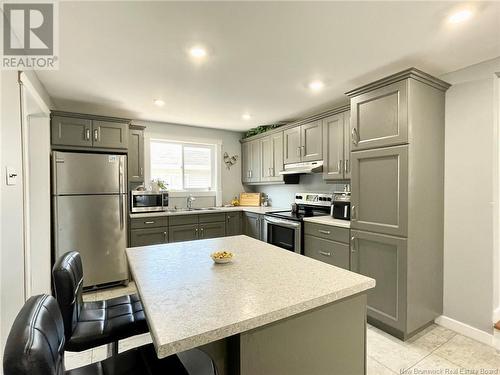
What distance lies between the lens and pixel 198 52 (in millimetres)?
2021

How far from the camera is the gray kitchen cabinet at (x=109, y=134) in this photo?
335 cm

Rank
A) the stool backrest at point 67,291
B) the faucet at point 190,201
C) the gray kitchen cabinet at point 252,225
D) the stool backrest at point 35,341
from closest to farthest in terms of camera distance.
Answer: the stool backrest at point 35,341
the stool backrest at point 67,291
the gray kitchen cabinet at point 252,225
the faucet at point 190,201

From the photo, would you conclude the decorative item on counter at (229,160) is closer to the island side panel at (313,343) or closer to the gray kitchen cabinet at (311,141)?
the gray kitchen cabinet at (311,141)

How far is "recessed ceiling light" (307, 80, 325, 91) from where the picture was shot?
104 inches

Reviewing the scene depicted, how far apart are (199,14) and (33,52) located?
57.2 inches

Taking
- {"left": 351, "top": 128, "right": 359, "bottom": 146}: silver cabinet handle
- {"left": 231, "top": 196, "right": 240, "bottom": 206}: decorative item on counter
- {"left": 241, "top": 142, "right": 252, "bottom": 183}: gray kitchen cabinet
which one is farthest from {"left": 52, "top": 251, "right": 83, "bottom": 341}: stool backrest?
{"left": 241, "top": 142, "right": 252, "bottom": 183}: gray kitchen cabinet

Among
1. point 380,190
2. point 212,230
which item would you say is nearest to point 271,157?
point 212,230

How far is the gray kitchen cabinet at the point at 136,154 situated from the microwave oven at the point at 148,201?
22 centimetres

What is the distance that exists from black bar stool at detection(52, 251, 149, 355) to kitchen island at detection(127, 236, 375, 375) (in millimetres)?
303

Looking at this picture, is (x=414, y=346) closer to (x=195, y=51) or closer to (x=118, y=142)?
(x=195, y=51)

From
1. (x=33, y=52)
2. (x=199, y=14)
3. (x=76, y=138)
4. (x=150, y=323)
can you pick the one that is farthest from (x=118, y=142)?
(x=150, y=323)

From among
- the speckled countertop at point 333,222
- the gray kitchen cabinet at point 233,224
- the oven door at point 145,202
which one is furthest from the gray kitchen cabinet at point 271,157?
the oven door at point 145,202

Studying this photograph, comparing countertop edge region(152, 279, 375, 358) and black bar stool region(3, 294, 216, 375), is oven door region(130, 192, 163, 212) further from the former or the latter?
countertop edge region(152, 279, 375, 358)

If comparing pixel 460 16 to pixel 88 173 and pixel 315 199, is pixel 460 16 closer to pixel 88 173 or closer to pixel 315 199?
pixel 315 199
